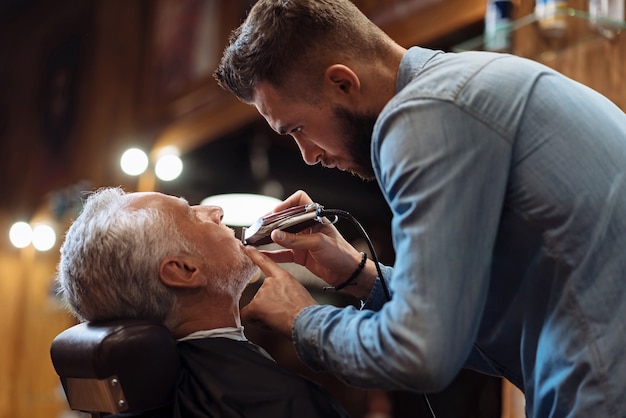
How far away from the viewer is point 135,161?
570cm

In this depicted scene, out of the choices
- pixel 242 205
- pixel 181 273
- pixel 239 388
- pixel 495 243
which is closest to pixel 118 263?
pixel 181 273

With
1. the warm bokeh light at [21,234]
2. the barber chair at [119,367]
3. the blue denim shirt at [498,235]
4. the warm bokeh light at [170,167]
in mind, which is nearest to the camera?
the blue denim shirt at [498,235]

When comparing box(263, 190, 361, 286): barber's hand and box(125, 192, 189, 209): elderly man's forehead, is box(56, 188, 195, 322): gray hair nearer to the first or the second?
box(125, 192, 189, 209): elderly man's forehead

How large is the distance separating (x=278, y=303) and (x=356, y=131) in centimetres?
35

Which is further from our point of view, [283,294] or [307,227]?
[307,227]

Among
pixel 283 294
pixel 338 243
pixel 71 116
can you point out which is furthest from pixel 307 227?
pixel 71 116

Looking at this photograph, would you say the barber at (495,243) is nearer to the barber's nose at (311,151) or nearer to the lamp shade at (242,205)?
the barber's nose at (311,151)

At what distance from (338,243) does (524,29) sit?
4.59 feet

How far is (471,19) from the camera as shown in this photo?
11.6 ft

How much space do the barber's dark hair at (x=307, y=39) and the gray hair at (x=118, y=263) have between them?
525mm

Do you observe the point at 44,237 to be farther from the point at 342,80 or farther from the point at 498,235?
the point at 498,235

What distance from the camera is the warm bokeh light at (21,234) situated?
23.2 ft

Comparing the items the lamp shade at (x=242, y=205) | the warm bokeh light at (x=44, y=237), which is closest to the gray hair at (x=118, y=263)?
the lamp shade at (x=242, y=205)

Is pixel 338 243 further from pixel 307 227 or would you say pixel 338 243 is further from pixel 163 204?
pixel 163 204
